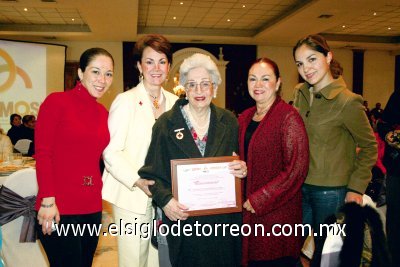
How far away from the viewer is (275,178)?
1920 mm

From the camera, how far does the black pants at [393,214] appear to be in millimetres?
2479

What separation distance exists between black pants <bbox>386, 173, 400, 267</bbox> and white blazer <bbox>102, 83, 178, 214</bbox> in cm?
170

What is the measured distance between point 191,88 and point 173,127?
0.24m

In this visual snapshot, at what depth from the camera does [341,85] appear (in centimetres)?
222

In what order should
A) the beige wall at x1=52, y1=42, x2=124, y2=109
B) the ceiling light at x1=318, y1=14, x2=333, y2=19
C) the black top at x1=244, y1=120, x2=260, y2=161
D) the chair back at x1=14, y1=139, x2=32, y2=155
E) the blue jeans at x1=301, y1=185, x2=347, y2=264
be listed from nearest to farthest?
the black top at x1=244, y1=120, x2=260, y2=161 < the blue jeans at x1=301, y1=185, x2=347, y2=264 < the chair back at x1=14, y1=139, x2=32, y2=155 < the ceiling light at x1=318, y1=14, x2=333, y2=19 < the beige wall at x1=52, y1=42, x2=124, y2=109

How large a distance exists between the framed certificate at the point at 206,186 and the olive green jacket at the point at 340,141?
616mm

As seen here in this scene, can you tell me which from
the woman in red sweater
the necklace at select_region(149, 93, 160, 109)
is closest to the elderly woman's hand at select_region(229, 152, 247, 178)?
the necklace at select_region(149, 93, 160, 109)

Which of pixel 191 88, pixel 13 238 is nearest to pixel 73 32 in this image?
pixel 13 238

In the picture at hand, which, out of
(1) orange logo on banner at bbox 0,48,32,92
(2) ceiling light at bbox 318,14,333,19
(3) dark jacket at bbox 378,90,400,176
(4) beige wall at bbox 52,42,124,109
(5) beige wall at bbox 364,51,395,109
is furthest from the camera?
(5) beige wall at bbox 364,51,395,109

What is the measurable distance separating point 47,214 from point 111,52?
41.3ft

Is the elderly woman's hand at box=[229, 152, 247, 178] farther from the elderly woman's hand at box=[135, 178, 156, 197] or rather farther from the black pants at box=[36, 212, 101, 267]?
the black pants at box=[36, 212, 101, 267]

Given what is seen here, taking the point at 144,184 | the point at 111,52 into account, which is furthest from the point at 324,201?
the point at 111,52

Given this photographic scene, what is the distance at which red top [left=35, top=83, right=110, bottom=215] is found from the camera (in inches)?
81.8

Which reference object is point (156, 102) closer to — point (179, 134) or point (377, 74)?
point (179, 134)
